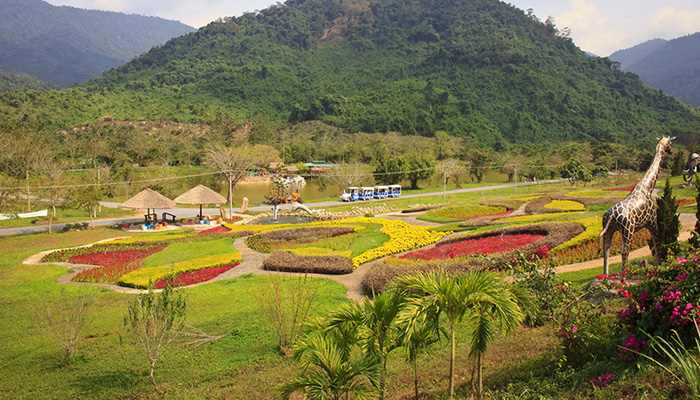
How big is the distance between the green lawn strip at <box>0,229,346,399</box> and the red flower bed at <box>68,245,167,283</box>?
6.56 ft

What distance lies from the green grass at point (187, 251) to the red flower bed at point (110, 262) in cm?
53

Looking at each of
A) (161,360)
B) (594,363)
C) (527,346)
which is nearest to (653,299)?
(594,363)

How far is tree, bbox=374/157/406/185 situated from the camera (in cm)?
5384

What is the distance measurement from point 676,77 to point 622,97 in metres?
108

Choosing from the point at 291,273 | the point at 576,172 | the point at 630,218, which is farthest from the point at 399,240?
the point at 576,172

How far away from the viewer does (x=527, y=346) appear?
764 cm

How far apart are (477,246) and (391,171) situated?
37976mm

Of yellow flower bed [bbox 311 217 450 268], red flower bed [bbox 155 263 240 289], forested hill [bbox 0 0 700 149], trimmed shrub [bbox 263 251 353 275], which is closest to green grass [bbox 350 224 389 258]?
yellow flower bed [bbox 311 217 450 268]

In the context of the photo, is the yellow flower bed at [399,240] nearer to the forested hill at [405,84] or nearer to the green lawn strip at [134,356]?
the green lawn strip at [134,356]

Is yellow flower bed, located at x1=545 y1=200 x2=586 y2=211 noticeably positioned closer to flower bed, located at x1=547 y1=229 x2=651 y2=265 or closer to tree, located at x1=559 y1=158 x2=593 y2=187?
flower bed, located at x1=547 y1=229 x2=651 y2=265

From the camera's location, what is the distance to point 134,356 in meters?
9.49

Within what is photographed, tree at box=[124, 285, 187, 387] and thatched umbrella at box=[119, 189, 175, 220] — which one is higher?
thatched umbrella at box=[119, 189, 175, 220]

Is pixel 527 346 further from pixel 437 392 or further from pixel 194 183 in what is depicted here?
pixel 194 183

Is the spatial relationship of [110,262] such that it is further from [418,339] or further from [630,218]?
[630,218]
